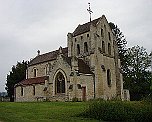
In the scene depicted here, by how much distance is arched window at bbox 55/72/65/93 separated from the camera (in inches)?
1626

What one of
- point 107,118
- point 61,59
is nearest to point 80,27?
point 61,59

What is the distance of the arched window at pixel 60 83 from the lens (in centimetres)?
4130

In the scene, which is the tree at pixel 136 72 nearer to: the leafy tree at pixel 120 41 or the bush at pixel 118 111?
the leafy tree at pixel 120 41

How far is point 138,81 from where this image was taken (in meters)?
58.2

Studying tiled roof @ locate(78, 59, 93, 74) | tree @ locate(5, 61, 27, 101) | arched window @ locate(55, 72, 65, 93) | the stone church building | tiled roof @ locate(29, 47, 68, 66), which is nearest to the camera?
the stone church building

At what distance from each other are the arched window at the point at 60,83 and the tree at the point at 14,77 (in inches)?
931

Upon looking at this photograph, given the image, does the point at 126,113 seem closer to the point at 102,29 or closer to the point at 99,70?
the point at 99,70

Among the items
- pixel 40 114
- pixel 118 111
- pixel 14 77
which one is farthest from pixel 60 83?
pixel 14 77

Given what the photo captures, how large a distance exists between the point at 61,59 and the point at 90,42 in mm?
5957

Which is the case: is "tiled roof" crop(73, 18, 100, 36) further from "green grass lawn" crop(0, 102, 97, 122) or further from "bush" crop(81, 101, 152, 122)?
"bush" crop(81, 101, 152, 122)

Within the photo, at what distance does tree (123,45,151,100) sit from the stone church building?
10737 millimetres

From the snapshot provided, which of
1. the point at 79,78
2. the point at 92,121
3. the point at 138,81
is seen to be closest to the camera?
the point at 92,121

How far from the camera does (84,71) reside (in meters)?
40.7

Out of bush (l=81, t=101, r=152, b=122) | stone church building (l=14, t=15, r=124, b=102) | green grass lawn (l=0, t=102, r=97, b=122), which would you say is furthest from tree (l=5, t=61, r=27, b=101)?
bush (l=81, t=101, r=152, b=122)
